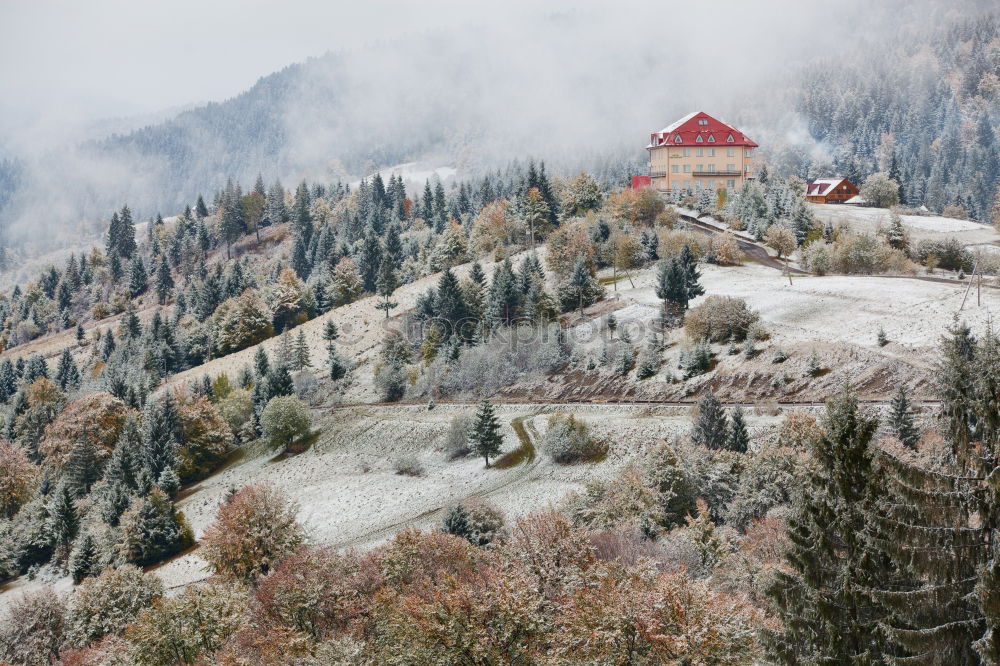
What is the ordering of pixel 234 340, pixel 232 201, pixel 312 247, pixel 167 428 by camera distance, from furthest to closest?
pixel 232 201, pixel 312 247, pixel 234 340, pixel 167 428

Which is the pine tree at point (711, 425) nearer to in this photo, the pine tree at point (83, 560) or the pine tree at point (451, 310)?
the pine tree at point (451, 310)

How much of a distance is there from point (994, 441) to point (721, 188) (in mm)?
108568

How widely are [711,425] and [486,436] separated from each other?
17.7 metres

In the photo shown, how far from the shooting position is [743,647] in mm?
18547

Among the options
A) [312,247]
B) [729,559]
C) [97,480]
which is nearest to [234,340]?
[97,480]

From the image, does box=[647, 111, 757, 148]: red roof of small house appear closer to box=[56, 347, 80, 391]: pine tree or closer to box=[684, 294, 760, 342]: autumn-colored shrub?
box=[684, 294, 760, 342]: autumn-colored shrub

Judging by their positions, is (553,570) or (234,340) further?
(234,340)

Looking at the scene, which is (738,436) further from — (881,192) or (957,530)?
(881,192)

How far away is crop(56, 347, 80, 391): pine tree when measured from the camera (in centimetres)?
12180

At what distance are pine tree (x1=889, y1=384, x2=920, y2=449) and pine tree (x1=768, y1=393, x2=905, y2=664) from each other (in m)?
26.7

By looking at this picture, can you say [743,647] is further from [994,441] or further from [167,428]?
[167,428]

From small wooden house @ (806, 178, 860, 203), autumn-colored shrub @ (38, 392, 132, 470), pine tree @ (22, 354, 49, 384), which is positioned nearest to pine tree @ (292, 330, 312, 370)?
autumn-colored shrub @ (38, 392, 132, 470)

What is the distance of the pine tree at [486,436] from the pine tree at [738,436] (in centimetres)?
1800

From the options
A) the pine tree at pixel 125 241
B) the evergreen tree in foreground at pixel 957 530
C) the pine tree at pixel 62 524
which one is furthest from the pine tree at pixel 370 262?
the evergreen tree in foreground at pixel 957 530
